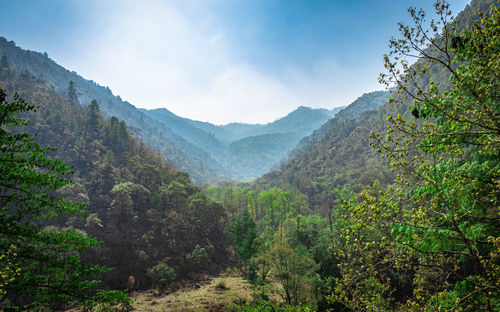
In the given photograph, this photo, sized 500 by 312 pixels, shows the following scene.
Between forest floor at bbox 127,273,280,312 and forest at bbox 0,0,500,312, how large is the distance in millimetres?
368

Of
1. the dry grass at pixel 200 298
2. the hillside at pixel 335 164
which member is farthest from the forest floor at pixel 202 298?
the hillside at pixel 335 164

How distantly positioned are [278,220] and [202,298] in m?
31.0

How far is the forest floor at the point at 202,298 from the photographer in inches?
749

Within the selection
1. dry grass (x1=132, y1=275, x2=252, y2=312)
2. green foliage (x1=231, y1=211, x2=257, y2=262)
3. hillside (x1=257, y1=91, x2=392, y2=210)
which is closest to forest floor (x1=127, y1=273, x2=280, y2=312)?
dry grass (x1=132, y1=275, x2=252, y2=312)

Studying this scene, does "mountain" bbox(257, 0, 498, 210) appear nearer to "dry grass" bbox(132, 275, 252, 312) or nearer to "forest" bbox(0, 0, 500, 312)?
"forest" bbox(0, 0, 500, 312)

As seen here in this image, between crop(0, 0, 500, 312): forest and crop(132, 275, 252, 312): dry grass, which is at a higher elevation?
crop(0, 0, 500, 312): forest

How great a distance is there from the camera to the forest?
13.8 ft

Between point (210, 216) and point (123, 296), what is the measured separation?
111 ft

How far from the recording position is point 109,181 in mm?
40750

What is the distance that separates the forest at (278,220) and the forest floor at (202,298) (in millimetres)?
368

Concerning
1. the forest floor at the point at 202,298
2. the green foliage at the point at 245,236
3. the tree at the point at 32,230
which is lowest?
the forest floor at the point at 202,298

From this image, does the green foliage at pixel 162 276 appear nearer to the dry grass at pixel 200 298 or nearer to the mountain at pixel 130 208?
the mountain at pixel 130 208

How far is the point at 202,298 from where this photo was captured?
71.3 ft

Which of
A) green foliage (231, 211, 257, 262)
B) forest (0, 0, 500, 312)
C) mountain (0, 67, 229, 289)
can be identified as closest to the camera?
forest (0, 0, 500, 312)
